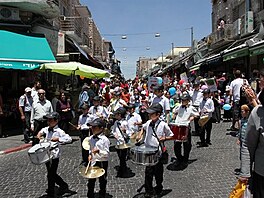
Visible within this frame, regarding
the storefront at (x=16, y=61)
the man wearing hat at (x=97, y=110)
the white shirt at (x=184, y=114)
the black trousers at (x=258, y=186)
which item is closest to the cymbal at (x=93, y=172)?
the black trousers at (x=258, y=186)

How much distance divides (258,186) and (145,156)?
2261 mm

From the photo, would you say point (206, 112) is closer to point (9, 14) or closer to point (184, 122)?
point (184, 122)

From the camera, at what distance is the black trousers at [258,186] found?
Answer: 330 cm

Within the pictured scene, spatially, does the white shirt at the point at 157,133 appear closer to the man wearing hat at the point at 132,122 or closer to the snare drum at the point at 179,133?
the snare drum at the point at 179,133

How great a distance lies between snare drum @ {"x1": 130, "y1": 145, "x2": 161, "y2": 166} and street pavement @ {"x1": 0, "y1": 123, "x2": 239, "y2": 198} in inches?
32.3

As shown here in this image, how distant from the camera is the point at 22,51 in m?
13.6

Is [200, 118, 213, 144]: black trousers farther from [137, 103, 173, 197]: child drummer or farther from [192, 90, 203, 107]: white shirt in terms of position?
[137, 103, 173, 197]: child drummer

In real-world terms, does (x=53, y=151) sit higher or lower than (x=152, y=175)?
higher

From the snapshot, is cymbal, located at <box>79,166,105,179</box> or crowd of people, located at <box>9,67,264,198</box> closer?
crowd of people, located at <box>9,67,264,198</box>

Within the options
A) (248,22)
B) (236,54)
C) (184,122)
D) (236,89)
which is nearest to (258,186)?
A: (184,122)

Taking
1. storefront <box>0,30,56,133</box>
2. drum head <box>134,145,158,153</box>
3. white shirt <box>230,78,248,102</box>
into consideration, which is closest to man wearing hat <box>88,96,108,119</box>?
drum head <box>134,145,158,153</box>

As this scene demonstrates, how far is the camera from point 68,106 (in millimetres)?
11500

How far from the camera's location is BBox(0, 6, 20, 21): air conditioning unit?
48.9 feet

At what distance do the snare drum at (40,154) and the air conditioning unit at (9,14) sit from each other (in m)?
11.1
